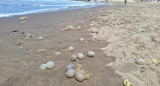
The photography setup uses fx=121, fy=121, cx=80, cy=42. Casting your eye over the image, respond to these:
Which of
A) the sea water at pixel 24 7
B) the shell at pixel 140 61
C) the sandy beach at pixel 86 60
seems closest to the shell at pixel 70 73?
the sandy beach at pixel 86 60

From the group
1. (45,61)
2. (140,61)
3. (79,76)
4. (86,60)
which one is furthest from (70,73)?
(140,61)

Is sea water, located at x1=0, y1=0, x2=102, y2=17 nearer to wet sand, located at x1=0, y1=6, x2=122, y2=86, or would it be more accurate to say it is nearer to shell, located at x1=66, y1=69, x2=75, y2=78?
wet sand, located at x1=0, y1=6, x2=122, y2=86

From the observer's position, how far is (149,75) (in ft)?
8.29

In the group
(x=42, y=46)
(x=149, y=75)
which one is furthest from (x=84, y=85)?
(x=42, y=46)

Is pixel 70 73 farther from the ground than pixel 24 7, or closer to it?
closer to it

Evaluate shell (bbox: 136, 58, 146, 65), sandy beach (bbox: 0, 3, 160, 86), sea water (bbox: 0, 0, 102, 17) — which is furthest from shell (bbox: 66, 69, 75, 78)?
sea water (bbox: 0, 0, 102, 17)

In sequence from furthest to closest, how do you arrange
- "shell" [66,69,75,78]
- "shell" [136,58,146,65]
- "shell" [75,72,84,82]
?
"shell" [136,58,146,65] → "shell" [66,69,75,78] → "shell" [75,72,84,82]

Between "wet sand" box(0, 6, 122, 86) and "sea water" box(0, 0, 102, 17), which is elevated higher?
"sea water" box(0, 0, 102, 17)

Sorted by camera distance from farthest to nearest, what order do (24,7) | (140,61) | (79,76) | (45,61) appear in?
(24,7)
(45,61)
(140,61)
(79,76)

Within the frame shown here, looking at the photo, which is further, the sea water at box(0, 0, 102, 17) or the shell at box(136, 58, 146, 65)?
the sea water at box(0, 0, 102, 17)

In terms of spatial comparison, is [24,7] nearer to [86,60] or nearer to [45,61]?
[45,61]

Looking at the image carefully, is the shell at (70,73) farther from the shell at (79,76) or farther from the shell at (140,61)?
the shell at (140,61)

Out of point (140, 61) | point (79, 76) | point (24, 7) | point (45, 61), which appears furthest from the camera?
point (24, 7)

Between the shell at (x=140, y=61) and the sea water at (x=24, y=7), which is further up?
the sea water at (x=24, y=7)
